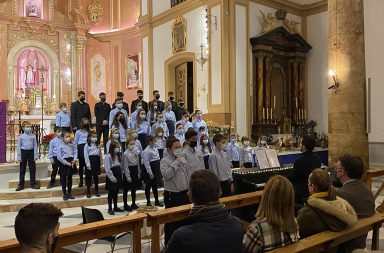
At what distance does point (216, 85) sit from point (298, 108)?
156 inches

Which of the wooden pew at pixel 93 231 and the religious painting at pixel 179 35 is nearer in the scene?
the wooden pew at pixel 93 231

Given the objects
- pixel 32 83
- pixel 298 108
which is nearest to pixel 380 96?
pixel 298 108

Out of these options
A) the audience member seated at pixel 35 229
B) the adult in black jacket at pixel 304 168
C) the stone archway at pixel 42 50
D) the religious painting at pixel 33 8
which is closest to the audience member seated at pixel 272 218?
the audience member seated at pixel 35 229

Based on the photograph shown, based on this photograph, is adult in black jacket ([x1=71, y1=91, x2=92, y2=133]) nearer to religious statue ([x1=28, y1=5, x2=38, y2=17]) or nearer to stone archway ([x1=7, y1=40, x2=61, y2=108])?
stone archway ([x1=7, y1=40, x2=61, y2=108])

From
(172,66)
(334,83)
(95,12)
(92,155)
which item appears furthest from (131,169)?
(95,12)

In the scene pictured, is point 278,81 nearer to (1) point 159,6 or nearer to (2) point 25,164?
(1) point 159,6

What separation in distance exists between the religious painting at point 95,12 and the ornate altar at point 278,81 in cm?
970

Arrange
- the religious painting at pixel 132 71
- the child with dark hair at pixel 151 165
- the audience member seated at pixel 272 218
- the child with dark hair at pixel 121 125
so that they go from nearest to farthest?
the audience member seated at pixel 272 218, the child with dark hair at pixel 151 165, the child with dark hair at pixel 121 125, the religious painting at pixel 132 71

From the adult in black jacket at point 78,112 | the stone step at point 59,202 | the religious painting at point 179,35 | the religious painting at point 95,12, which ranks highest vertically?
the religious painting at point 95,12

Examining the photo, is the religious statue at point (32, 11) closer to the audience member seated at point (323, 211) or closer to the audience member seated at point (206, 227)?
the audience member seated at point (323, 211)

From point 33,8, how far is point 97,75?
4191 millimetres

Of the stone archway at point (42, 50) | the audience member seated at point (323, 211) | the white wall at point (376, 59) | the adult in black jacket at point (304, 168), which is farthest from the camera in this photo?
the stone archway at point (42, 50)

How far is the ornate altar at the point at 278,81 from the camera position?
1400 centimetres

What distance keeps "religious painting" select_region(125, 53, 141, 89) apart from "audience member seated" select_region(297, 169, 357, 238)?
1619 cm
